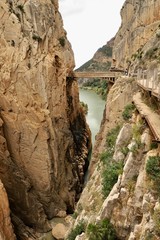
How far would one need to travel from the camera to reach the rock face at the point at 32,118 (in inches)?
829

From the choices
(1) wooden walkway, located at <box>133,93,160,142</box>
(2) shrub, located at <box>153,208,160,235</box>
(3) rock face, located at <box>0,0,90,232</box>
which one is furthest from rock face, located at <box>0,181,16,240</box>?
(2) shrub, located at <box>153,208,160,235</box>

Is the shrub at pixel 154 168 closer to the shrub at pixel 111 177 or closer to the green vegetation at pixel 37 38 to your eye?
the shrub at pixel 111 177

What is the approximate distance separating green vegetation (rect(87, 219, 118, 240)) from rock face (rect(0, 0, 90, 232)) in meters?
12.3

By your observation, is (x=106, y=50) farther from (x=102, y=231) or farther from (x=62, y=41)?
(x=102, y=231)

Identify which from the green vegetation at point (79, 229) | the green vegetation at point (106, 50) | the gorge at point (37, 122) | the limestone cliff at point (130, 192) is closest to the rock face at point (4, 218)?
the gorge at point (37, 122)

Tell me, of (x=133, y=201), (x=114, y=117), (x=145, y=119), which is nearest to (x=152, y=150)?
(x=133, y=201)

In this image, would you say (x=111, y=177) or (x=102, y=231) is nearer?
(x=102, y=231)

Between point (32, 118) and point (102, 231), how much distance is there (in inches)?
547

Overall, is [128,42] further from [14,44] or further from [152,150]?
[152,150]

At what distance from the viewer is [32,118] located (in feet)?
71.7

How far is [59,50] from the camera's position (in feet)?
81.6

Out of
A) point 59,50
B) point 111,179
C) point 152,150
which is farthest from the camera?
point 59,50

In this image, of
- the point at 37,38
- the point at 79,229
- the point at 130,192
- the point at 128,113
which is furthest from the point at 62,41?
the point at 130,192

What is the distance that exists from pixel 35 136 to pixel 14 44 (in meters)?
6.82
